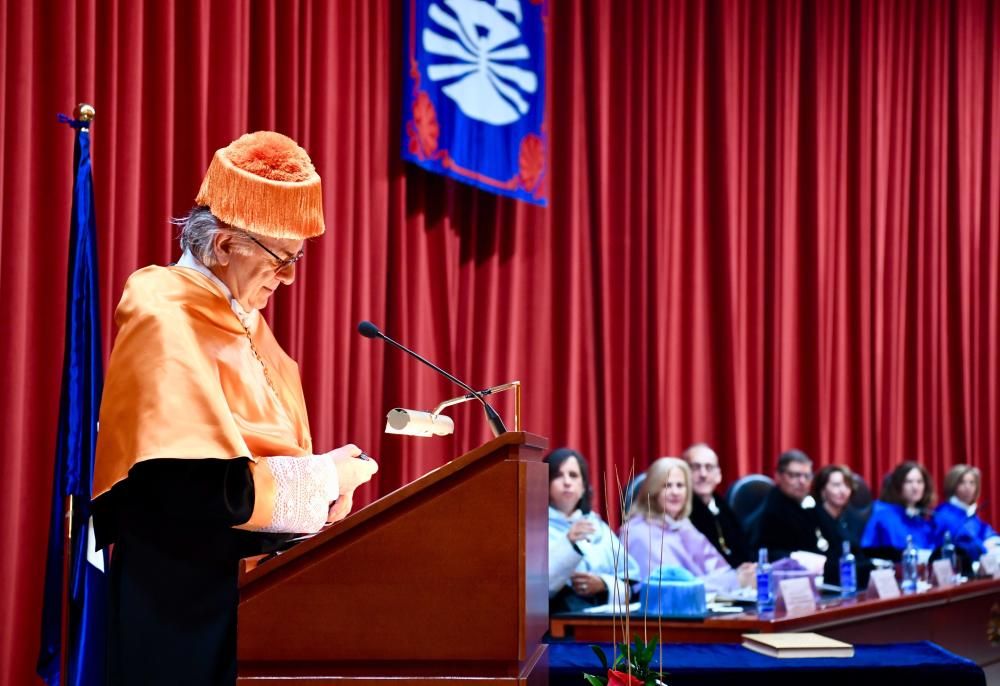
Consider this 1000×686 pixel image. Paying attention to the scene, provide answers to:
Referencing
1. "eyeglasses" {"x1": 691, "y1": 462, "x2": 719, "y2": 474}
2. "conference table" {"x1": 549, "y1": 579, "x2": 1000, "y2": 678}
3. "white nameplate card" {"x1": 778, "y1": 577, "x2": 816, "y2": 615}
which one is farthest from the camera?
→ "eyeglasses" {"x1": 691, "y1": 462, "x2": 719, "y2": 474}

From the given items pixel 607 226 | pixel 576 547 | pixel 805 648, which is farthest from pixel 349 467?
pixel 607 226

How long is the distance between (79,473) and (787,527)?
13.9 feet

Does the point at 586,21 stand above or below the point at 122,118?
above

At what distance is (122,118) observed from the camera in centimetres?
426

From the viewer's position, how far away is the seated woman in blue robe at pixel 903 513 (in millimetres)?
6988

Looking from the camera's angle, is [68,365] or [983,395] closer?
[68,365]

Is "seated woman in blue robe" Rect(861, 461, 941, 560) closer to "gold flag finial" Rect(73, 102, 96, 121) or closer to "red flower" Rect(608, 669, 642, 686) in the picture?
"gold flag finial" Rect(73, 102, 96, 121)

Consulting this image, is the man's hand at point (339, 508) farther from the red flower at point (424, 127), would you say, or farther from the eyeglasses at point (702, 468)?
the eyeglasses at point (702, 468)

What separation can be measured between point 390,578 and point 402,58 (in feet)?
14.4

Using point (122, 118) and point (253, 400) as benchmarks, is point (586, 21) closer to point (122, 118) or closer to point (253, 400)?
point (122, 118)

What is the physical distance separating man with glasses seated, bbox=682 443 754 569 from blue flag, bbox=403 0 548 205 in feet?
5.22

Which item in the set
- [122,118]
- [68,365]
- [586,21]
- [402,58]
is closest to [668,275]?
[586,21]

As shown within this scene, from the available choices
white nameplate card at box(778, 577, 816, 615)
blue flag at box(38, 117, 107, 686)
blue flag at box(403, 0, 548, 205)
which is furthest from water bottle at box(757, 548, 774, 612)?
blue flag at box(403, 0, 548, 205)

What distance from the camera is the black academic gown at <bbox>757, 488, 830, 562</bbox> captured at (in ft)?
20.7
